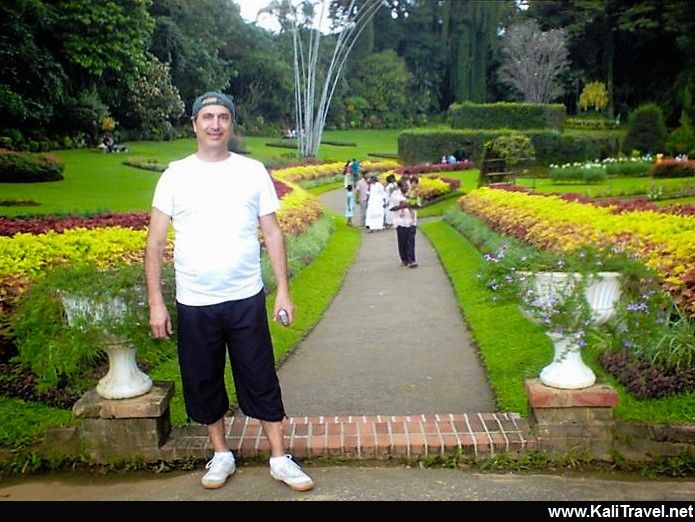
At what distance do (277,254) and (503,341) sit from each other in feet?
11.1

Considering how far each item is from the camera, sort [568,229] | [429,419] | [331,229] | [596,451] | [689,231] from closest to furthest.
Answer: [596,451] < [429,419] < [689,231] < [568,229] < [331,229]

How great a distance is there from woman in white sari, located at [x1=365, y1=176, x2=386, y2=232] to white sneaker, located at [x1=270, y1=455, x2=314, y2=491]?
1239 centimetres

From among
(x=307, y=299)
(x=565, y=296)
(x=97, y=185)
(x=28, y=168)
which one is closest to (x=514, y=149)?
(x=97, y=185)

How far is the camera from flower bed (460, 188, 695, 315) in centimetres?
556

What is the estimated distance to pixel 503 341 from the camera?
608cm

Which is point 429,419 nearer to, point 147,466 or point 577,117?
point 147,466

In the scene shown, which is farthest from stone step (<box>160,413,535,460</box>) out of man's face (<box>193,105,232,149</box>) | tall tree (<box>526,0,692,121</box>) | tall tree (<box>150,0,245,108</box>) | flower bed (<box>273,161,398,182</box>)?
tall tree (<box>526,0,692,121</box>)

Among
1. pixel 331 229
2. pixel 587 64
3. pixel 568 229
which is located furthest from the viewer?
pixel 587 64

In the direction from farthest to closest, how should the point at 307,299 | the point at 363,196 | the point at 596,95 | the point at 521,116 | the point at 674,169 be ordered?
the point at 596,95
the point at 521,116
the point at 674,169
the point at 363,196
the point at 307,299

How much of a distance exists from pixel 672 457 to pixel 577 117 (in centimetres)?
4601

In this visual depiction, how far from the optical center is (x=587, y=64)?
4606cm

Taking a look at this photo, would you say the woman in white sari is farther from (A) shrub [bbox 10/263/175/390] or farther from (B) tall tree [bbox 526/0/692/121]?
(B) tall tree [bbox 526/0/692/121]

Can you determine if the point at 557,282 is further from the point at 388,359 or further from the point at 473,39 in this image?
the point at 473,39

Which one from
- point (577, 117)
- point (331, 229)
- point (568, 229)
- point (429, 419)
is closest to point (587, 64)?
point (577, 117)
